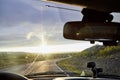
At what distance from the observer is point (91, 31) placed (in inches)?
182

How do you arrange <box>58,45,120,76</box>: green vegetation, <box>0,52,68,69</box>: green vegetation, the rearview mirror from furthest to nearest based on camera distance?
<box>0,52,68,69</box>: green vegetation < <box>58,45,120,76</box>: green vegetation < the rearview mirror

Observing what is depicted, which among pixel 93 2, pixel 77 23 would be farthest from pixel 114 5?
pixel 77 23

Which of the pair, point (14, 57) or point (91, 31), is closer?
point (91, 31)

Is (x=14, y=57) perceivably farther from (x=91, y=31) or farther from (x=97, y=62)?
(x=91, y=31)

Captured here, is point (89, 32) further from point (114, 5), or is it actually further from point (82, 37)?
point (114, 5)

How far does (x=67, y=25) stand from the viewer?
15.3 ft

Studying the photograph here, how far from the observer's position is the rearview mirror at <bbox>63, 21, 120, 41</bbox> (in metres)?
4.55

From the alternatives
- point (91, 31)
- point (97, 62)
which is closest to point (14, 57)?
point (97, 62)

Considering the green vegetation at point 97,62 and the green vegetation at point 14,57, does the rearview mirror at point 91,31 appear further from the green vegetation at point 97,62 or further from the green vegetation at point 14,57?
the green vegetation at point 14,57

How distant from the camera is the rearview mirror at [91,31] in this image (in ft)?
14.9

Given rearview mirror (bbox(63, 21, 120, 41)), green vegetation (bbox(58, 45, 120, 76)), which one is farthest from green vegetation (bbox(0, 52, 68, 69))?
rearview mirror (bbox(63, 21, 120, 41))

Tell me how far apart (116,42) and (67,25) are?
760mm

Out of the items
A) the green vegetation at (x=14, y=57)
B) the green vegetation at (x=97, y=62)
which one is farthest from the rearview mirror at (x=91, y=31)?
the green vegetation at (x=14, y=57)

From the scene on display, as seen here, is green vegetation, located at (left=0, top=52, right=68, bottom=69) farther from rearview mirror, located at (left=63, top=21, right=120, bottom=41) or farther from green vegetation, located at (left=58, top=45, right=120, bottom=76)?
rearview mirror, located at (left=63, top=21, right=120, bottom=41)
